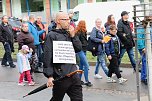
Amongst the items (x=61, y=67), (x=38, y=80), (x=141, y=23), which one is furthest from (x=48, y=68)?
(x=38, y=80)

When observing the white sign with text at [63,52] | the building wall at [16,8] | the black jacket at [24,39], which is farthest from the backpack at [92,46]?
the building wall at [16,8]

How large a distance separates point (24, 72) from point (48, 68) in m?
4.01

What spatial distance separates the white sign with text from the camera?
5.64m

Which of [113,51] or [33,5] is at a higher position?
[33,5]

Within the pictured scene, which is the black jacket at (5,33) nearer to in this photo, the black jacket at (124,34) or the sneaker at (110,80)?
the black jacket at (124,34)

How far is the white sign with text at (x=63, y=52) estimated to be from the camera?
18.5 ft

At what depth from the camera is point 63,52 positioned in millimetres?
5727

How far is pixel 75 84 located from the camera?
5.64 meters

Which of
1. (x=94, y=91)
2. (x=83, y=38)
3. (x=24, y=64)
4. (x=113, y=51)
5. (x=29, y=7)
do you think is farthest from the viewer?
(x=29, y=7)

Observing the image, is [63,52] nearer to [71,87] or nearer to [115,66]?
[71,87]

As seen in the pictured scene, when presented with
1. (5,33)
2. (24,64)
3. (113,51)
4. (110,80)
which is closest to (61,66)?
(113,51)

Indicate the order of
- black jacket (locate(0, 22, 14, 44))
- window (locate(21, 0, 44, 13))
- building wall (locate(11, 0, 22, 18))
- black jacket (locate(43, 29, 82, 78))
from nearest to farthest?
black jacket (locate(43, 29, 82, 78)) → black jacket (locate(0, 22, 14, 44)) → window (locate(21, 0, 44, 13)) → building wall (locate(11, 0, 22, 18))

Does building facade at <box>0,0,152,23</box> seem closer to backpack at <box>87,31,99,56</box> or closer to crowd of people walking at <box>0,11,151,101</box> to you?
crowd of people walking at <box>0,11,151,101</box>

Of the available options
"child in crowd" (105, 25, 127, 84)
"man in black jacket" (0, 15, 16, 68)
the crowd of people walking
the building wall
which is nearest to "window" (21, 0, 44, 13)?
the building wall
